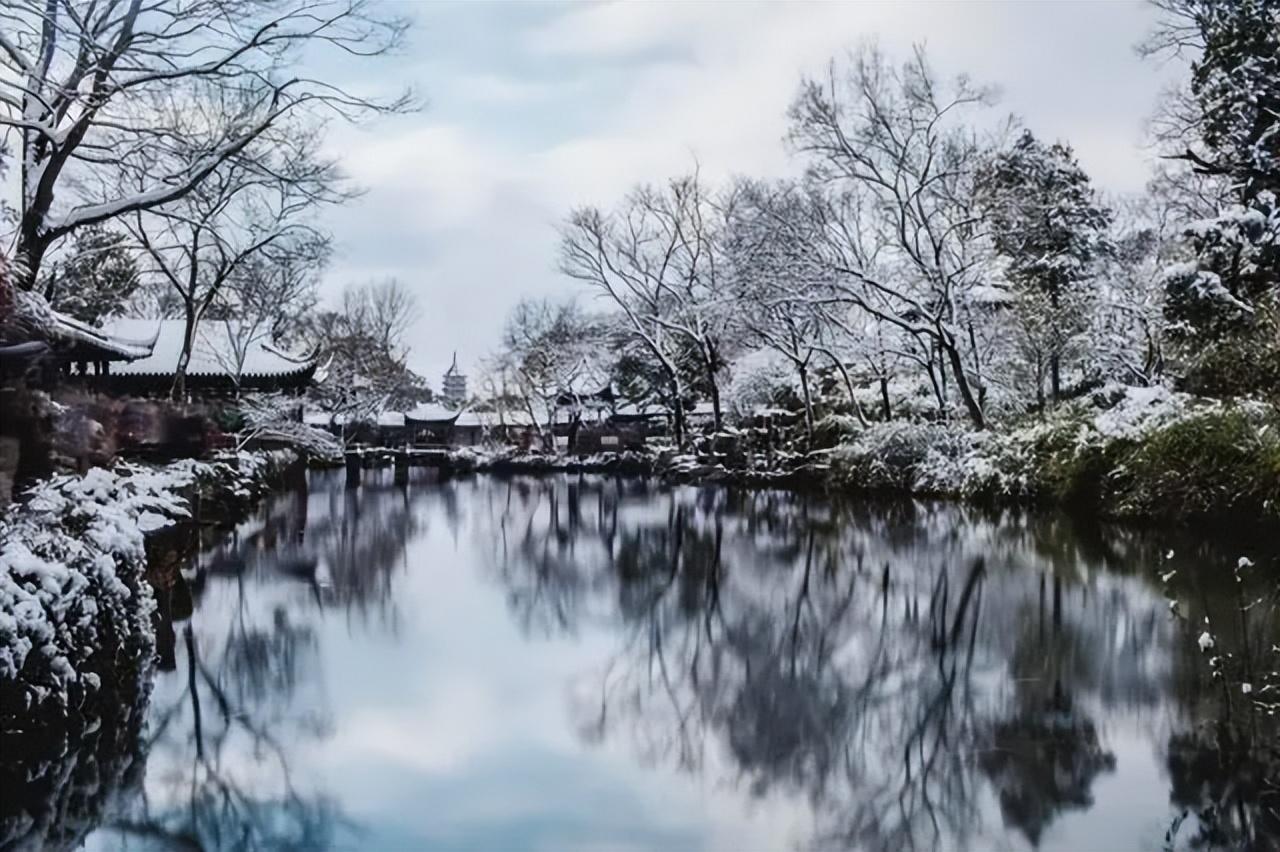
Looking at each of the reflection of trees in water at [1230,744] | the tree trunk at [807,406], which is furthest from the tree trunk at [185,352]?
the reflection of trees in water at [1230,744]

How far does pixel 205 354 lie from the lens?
105ft

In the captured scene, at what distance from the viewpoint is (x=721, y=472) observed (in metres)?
32.5

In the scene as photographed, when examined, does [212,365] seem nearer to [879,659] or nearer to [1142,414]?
[1142,414]

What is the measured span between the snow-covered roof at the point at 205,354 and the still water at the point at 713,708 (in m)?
18.5

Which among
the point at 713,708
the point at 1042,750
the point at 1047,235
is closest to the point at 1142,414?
the point at 713,708

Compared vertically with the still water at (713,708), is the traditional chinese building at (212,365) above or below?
above

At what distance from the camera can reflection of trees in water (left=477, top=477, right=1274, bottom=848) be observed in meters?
5.33

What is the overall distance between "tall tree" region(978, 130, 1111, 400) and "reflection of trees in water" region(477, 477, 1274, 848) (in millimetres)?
11074

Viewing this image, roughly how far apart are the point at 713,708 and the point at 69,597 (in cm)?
353

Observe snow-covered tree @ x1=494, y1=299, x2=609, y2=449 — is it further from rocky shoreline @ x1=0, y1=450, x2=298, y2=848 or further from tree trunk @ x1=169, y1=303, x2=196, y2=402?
rocky shoreline @ x1=0, y1=450, x2=298, y2=848

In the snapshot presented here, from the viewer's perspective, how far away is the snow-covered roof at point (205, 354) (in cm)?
2991

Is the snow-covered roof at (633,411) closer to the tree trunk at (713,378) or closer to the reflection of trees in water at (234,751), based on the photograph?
the tree trunk at (713,378)

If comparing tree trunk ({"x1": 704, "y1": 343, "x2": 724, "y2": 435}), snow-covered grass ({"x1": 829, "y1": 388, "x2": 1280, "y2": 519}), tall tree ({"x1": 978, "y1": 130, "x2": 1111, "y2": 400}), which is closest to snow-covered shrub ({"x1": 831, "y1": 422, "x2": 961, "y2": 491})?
snow-covered grass ({"x1": 829, "y1": 388, "x2": 1280, "y2": 519})

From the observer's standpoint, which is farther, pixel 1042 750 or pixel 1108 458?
pixel 1108 458
